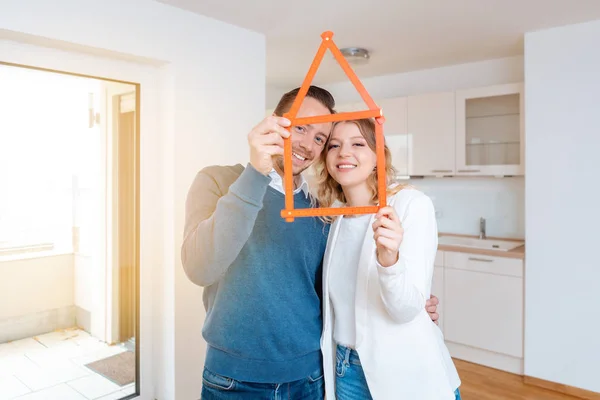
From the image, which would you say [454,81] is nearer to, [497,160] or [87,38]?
[497,160]

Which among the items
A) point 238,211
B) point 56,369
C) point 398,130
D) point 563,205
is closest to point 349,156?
point 238,211

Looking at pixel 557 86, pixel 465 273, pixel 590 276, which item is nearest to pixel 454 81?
pixel 557 86

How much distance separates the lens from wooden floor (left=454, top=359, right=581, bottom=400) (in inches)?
116

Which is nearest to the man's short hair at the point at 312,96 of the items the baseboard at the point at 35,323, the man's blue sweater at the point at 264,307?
the man's blue sweater at the point at 264,307

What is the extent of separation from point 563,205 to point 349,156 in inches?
91.4

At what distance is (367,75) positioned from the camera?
438 centimetres

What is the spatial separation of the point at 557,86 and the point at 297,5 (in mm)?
1774

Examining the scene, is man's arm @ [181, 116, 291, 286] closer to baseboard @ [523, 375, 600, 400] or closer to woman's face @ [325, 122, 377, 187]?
woman's face @ [325, 122, 377, 187]

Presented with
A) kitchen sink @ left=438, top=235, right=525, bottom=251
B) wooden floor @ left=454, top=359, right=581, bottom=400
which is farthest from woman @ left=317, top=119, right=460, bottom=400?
kitchen sink @ left=438, top=235, right=525, bottom=251

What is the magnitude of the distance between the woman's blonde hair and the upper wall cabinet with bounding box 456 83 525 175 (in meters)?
2.48

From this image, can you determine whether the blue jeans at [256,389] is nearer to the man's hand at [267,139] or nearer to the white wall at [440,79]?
the man's hand at [267,139]

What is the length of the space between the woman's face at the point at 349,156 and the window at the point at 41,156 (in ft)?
5.62

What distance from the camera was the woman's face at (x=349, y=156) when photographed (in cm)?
124

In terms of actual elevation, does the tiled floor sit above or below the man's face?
below
